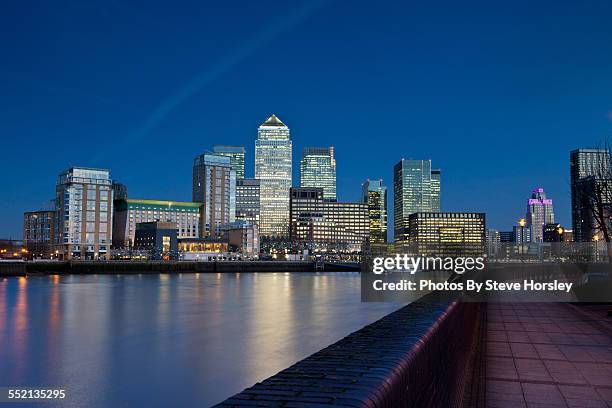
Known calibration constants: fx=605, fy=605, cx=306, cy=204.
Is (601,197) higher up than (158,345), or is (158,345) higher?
(601,197)

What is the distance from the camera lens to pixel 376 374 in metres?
4.07

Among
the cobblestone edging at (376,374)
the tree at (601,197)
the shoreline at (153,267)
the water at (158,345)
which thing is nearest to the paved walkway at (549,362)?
the cobblestone edging at (376,374)

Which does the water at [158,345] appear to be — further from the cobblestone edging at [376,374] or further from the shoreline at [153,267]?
the shoreline at [153,267]

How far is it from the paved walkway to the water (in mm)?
7699

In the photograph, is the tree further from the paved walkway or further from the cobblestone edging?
the cobblestone edging

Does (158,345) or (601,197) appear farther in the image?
(601,197)

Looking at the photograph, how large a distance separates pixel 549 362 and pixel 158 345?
1966 centimetres

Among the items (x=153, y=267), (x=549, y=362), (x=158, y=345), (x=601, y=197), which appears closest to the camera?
(x=549, y=362)

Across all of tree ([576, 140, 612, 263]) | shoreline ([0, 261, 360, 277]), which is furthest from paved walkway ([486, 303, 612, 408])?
shoreline ([0, 261, 360, 277])

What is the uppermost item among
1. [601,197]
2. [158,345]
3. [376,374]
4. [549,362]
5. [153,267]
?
[601,197]

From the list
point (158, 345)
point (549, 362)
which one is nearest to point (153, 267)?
point (158, 345)

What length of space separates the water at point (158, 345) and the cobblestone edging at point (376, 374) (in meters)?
10.00

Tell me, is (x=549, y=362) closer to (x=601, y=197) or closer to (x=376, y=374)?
(x=376, y=374)

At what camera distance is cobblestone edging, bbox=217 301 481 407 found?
139 inches
